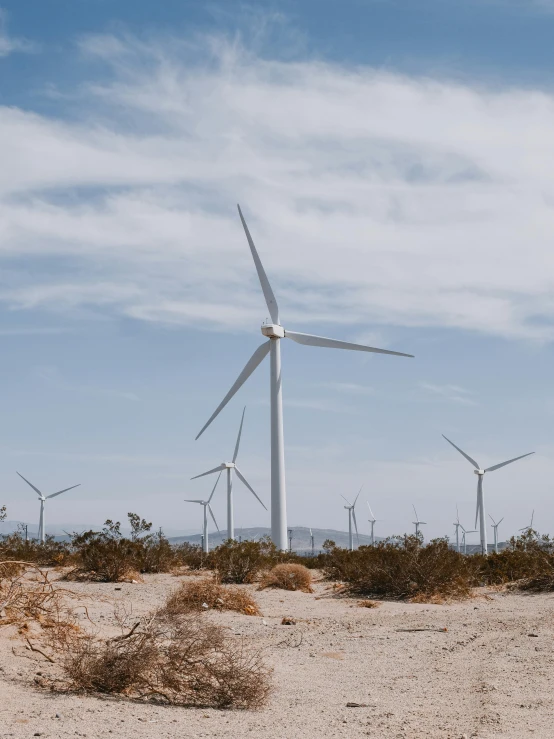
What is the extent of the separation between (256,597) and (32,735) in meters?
15.7

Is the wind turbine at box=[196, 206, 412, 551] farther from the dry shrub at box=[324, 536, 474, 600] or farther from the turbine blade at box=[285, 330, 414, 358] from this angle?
the dry shrub at box=[324, 536, 474, 600]

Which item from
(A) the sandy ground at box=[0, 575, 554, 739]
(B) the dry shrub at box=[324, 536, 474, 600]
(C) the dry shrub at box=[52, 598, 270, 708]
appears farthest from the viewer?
(B) the dry shrub at box=[324, 536, 474, 600]

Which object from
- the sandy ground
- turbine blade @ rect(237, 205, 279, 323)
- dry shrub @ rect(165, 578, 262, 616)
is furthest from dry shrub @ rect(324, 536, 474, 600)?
turbine blade @ rect(237, 205, 279, 323)

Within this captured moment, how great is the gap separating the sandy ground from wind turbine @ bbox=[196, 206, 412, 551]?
63.7 feet

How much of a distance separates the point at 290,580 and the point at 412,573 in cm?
374

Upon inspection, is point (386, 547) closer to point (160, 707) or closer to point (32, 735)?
point (160, 707)

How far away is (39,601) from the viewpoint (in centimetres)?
1228

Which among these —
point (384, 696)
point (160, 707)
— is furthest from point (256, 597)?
point (160, 707)

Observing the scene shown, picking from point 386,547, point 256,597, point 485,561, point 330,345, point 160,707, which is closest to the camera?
point 160,707

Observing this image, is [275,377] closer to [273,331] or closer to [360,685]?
[273,331]

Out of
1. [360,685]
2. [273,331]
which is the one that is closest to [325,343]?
[273,331]

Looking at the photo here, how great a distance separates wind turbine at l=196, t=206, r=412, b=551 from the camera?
3947 cm

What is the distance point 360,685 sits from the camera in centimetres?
1164

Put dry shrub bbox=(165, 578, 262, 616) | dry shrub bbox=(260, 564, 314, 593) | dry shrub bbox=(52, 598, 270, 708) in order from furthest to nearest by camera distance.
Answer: dry shrub bbox=(260, 564, 314, 593), dry shrub bbox=(165, 578, 262, 616), dry shrub bbox=(52, 598, 270, 708)
